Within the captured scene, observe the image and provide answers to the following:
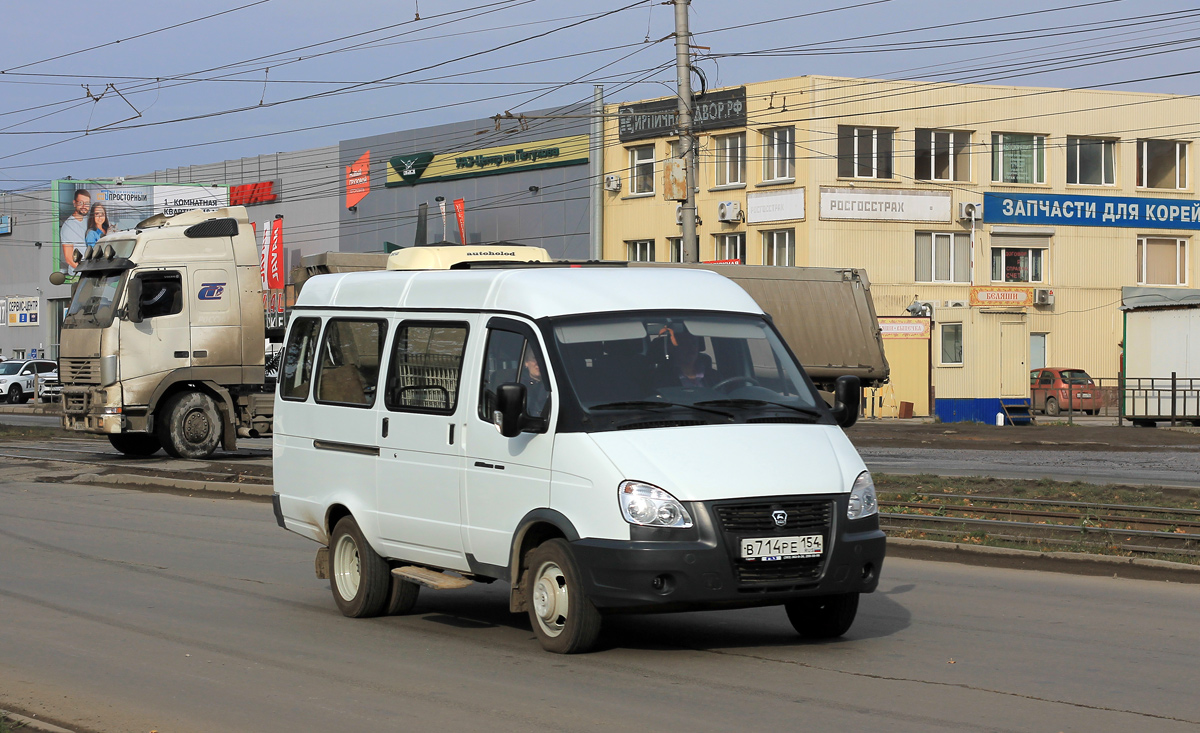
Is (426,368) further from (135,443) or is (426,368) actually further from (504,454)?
(135,443)

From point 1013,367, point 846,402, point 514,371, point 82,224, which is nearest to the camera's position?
point 514,371

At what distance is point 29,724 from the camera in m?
6.34

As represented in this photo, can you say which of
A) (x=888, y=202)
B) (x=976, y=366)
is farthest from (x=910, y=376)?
(x=888, y=202)

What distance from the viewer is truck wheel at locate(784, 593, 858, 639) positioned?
809 cm

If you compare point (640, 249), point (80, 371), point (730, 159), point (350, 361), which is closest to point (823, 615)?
point (350, 361)

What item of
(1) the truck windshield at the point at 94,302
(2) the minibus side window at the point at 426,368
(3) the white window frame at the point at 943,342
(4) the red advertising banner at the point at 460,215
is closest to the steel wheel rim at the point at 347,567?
(2) the minibus side window at the point at 426,368

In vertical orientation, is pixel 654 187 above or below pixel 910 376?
above

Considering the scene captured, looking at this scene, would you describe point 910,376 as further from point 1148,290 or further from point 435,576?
point 435,576

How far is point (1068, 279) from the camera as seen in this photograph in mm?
50312

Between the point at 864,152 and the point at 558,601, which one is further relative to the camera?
the point at 864,152

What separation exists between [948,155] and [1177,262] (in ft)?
32.5

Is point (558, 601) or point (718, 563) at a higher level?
point (718, 563)

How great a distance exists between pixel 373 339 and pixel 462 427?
1351mm

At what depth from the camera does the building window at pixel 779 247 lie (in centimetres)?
4781
